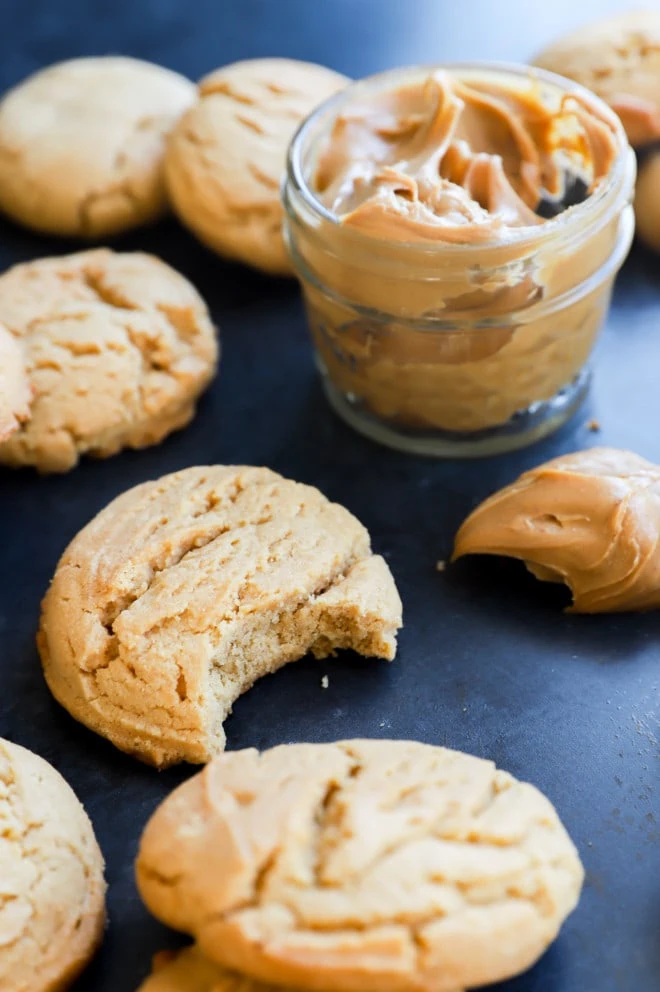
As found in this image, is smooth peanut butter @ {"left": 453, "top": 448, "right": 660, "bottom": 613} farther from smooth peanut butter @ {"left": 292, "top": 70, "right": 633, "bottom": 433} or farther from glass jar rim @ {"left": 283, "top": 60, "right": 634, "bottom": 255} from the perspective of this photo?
glass jar rim @ {"left": 283, "top": 60, "right": 634, "bottom": 255}

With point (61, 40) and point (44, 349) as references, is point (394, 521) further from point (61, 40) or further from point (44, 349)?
point (61, 40)

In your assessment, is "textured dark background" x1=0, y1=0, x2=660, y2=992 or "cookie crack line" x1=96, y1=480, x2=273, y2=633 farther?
"cookie crack line" x1=96, y1=480, x2=273, y2=633

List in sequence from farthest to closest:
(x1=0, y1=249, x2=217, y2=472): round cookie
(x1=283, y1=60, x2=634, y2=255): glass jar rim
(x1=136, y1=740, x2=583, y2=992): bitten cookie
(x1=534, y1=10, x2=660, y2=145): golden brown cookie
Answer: (x1=534, y1=10, x2=660, y2=145): golden brown cookie < (x1=0, y1=249, x2=217, y2=472): round cookie < (x1=283, y1=60, x2=634, y2=255): glass jar rim < (x1=136, y1=740, x2=583, y2=992): bitten cookie

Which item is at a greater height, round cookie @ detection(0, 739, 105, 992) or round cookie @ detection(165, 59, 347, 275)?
round cookie @ detection(165, 59, 347, 275)

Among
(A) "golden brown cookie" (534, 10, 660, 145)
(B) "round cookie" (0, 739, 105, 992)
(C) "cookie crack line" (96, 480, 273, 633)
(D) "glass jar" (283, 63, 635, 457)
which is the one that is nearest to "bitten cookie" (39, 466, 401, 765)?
(C) "cookie crack line" (96, 480, 273, 633)

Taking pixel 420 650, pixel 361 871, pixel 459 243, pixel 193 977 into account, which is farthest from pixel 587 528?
pixel 193 977

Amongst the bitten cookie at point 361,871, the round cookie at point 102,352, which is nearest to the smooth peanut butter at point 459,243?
the round cookie at point 102,352
